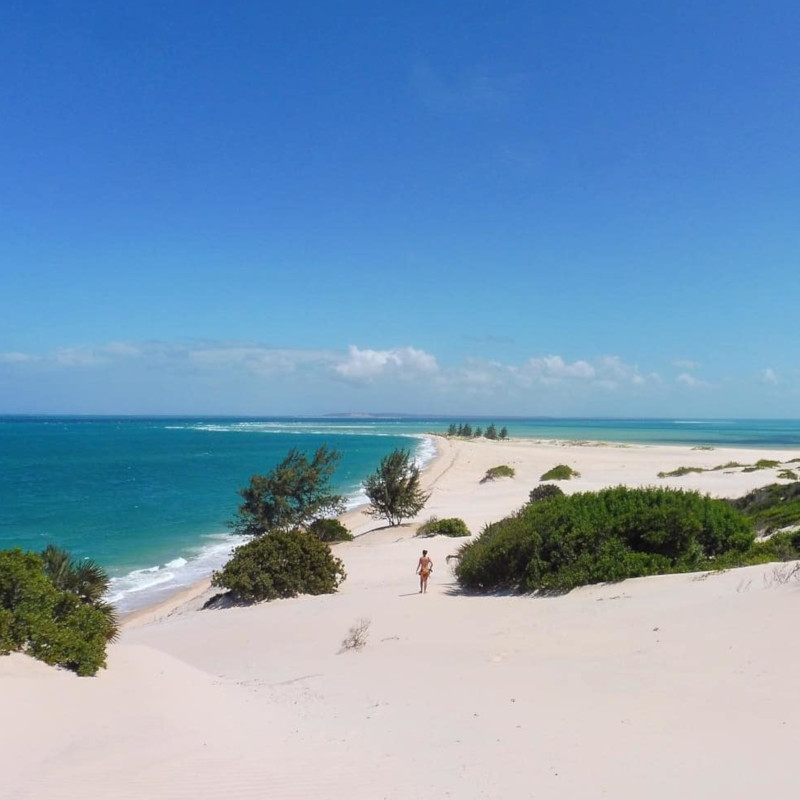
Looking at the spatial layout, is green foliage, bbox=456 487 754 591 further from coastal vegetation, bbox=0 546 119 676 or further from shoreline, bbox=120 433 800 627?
shoreline, bbox=120 433 800 627

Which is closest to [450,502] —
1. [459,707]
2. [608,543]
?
[608,543]

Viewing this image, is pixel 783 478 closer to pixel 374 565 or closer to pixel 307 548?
pixel 374 565

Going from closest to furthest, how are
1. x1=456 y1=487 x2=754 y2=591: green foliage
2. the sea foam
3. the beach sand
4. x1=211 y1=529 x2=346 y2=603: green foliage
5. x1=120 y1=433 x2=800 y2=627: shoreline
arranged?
the beach sand < x1=456 y1=487 x2=754 y2=591: green foliage < x1=211 y1=529 x2=346 y2=603: green foliage < x1=120 y1=433 x2=800 y2=627: shoreline < the sea foam

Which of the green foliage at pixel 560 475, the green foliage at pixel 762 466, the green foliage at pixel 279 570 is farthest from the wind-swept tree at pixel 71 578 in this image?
the green foliage at pixel 762 466

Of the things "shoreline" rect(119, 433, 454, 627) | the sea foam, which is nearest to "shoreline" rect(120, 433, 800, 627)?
"shoreline" rect(119, 433, 454, 627)

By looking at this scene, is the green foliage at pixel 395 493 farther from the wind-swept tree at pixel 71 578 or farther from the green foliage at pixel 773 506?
the wind-swept tree at pixel 71 578

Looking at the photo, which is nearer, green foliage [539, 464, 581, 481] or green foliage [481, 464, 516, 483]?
green foliage [539, 464, 581, 481]

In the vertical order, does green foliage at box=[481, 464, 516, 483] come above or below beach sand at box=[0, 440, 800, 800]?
below
